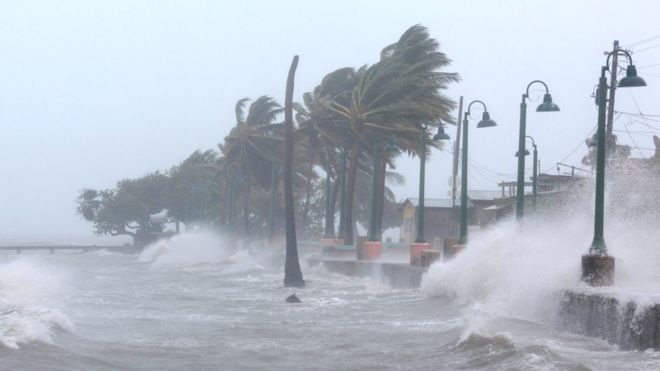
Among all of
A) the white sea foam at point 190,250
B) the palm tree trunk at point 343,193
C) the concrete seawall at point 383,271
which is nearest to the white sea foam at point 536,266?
the concrete seawall at point 383,271

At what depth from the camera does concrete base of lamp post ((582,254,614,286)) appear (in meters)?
15.8

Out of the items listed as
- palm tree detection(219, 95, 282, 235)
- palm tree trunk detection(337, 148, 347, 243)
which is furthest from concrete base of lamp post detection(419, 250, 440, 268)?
palm tree detection(219, 95, 282, 235)

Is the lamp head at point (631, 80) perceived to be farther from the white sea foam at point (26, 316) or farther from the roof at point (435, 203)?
the roof at point (435, 203)

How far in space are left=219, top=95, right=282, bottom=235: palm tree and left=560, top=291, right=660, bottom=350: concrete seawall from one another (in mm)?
48242

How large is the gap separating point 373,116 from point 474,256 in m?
17.9

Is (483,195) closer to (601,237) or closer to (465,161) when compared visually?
(465,161)

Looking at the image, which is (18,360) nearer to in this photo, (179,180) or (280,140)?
(280,140)

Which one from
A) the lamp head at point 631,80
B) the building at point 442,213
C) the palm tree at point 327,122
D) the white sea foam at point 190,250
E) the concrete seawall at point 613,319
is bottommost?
the white sea foam at point 190,250

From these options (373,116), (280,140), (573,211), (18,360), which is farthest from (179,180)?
(18,360)

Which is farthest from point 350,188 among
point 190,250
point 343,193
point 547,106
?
point 190,250

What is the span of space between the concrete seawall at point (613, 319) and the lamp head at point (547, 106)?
19.8ft

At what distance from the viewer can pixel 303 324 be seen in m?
17.8

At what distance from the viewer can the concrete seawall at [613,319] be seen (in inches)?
463

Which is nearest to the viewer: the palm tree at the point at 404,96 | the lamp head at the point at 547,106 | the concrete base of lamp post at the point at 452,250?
the lamp head at the point at 547,106
